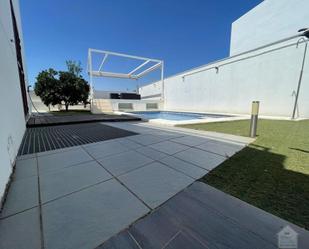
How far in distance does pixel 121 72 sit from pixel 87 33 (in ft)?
15.7

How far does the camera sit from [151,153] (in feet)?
7.84

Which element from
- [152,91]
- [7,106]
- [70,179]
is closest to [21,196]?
[70,179]

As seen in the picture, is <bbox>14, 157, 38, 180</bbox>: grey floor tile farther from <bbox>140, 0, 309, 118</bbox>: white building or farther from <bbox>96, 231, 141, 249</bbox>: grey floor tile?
<bbox>140, 0, 309, 118</bbox>: white building

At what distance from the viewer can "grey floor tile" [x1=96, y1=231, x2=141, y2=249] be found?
817mm

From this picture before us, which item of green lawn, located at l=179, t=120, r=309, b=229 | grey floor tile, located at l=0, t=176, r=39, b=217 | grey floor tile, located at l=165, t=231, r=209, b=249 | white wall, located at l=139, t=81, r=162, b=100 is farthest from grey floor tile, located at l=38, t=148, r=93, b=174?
white wall, located at l=139, t=81, r=162, b=100

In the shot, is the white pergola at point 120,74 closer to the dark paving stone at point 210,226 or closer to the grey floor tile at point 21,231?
the grey floor tile at point 21,231

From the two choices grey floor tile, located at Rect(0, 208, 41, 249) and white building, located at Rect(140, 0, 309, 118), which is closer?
grey floor tile, located at Rect(0, 208, 41, 249)

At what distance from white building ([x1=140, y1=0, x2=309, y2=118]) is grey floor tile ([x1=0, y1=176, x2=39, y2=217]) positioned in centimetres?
1011

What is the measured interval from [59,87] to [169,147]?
34.8 ft

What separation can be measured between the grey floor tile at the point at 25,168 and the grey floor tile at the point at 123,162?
79cm

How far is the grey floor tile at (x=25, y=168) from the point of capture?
1659mm

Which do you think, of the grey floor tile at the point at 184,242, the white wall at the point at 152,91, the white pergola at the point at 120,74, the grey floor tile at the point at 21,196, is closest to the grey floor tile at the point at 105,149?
the grey floor tile at the point at 21,196

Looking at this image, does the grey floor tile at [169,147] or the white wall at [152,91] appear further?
the white wall at [152,91]

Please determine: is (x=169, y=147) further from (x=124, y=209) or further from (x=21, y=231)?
(x=21, y=231)
